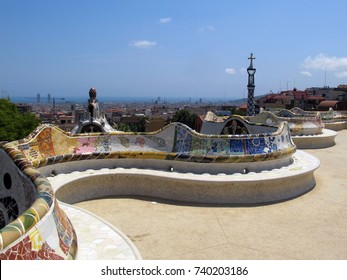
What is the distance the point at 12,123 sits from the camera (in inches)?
579

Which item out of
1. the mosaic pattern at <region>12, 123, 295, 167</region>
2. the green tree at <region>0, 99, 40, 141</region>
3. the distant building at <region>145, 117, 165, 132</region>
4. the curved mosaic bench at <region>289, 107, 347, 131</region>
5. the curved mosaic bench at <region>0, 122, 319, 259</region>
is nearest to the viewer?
the curved mosaic bench at <region>0, 122, 319, 259</region>

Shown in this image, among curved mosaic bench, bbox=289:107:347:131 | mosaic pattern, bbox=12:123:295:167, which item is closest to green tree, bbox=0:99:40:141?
mosaic pattern, bbox=12:123:295:167

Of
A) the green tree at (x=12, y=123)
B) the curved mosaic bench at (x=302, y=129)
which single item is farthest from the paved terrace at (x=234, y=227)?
the green tree at (x=12, y=123)

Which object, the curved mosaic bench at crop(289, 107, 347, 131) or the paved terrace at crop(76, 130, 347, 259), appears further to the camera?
the curved mosaic bench at crop(289, 107, 347, 131)

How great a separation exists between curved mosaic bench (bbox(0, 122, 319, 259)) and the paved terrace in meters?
0.36

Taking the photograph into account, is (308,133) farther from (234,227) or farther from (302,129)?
(234,227)

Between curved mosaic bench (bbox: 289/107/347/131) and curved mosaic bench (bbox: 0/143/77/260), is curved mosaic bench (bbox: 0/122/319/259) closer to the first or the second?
curved mosaic bench (bbox: 0/143/77/260)

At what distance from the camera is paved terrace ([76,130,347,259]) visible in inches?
234

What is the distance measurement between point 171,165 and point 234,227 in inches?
113

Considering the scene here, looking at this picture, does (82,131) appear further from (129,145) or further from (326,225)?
(326,225)

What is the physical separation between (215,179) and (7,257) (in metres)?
5.97

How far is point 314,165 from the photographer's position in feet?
32.6

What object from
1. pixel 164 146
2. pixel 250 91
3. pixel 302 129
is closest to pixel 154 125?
pixel 250 91
